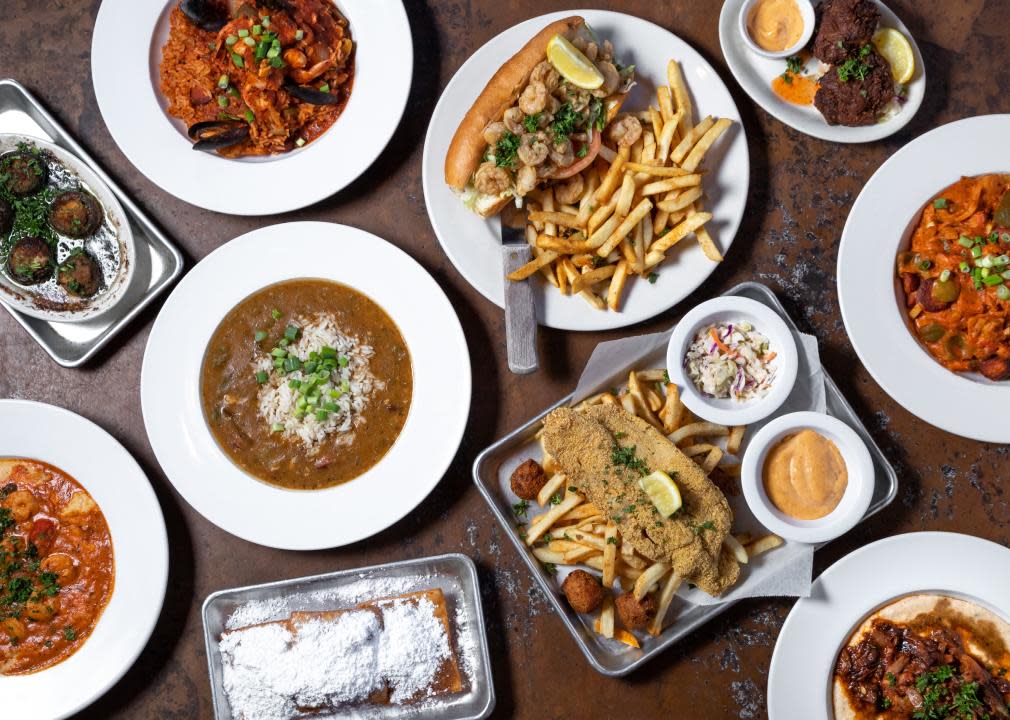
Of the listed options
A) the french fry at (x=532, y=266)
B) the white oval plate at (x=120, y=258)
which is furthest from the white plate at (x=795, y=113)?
the white oval plate at (x=120, y=258)

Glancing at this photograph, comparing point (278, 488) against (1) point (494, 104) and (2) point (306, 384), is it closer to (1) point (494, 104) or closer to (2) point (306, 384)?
(2) point (306, 384)

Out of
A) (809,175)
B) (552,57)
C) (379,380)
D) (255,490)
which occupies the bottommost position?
(255,490)

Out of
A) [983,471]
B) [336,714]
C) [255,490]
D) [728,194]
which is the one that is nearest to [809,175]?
[728,194]

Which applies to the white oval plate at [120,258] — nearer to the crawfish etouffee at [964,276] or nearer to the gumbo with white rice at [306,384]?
the gumbo with white rice at [306,384]

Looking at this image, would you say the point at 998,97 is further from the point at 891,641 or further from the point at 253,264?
the point at 253,264

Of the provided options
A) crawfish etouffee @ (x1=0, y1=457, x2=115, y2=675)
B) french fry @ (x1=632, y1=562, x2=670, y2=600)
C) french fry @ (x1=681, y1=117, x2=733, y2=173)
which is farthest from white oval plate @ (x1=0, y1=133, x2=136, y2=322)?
french fry @ (x1=632, y1=562, x2=670, y2=600)

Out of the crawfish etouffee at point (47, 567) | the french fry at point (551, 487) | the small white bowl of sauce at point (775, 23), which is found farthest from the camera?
the small white bowl of sauce at point (775, 23)
